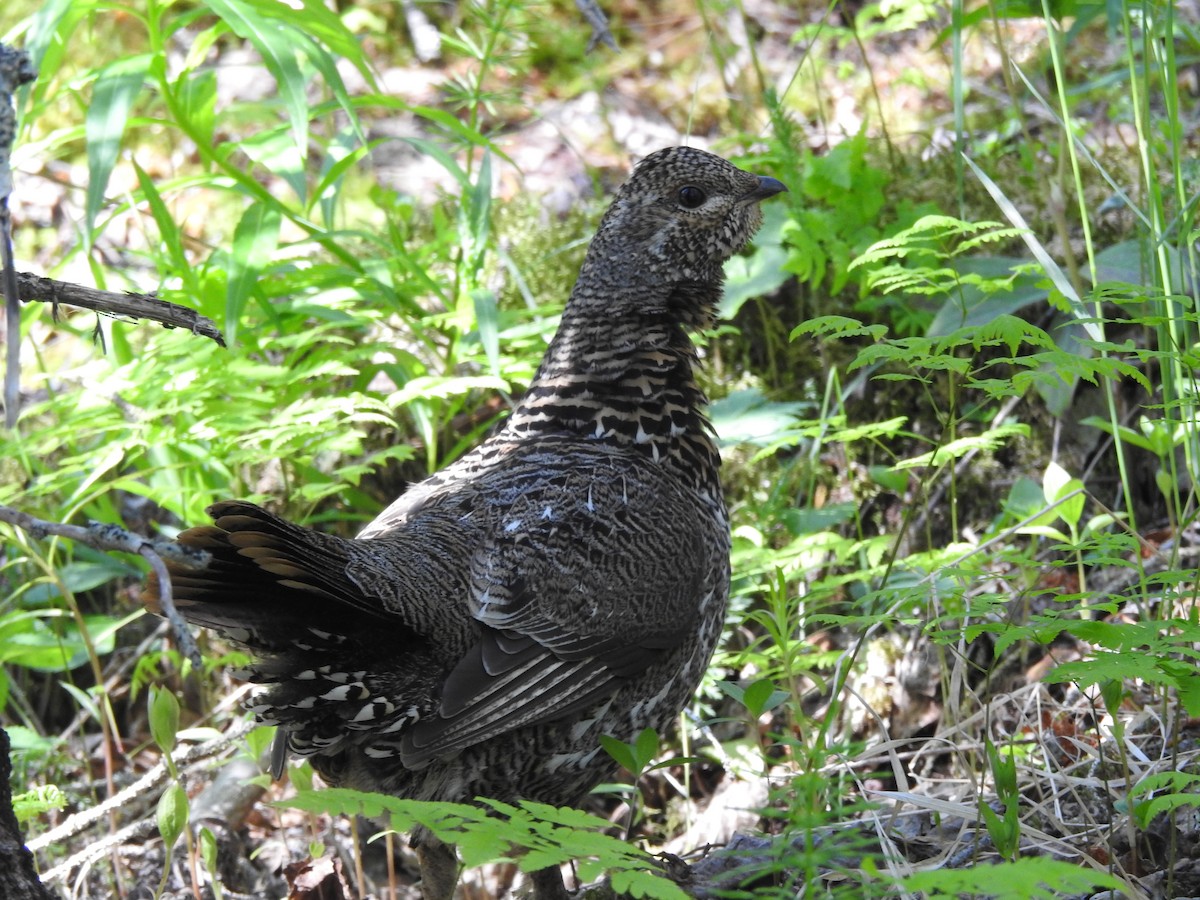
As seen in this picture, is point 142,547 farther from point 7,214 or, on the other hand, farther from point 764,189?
point 764,189

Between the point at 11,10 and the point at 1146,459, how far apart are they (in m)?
7.20

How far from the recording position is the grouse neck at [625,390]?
377 cm

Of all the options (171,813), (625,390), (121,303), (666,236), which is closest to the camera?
(121,303)

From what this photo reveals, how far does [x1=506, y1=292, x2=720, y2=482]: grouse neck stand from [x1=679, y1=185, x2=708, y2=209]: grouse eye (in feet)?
1.23

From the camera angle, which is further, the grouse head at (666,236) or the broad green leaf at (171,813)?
the grouse head at (666,236)

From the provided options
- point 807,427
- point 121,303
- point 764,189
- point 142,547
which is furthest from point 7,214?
point 807,427

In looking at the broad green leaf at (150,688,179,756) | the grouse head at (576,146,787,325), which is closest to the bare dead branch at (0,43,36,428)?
the broad green leaf at (150,688,179,756)

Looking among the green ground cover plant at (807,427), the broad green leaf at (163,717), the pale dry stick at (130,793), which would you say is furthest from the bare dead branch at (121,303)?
the pale dry stick at (130,793)

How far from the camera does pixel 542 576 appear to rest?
3.27 metres

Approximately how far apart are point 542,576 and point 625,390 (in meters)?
0.82

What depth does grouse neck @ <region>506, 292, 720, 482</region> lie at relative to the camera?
3.77m

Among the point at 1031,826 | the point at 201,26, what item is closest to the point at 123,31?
the point at 201,26

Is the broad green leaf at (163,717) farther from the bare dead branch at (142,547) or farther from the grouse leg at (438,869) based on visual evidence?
the bare dead branch at (142,547)

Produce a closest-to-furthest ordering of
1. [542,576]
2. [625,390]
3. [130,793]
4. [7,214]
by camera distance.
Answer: [7,214], [542,576], [130,793], [625,390]
